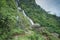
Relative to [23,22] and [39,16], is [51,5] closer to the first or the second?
[39,16]

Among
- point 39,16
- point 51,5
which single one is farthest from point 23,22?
point 51,5

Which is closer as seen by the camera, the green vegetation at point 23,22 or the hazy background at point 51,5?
the green vegetation at point 23,22

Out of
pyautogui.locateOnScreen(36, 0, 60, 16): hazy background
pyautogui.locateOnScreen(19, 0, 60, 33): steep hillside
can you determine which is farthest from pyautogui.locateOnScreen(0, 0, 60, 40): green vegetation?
pyautogui.locateOnScreen(36, 0, 60, 16): hazy background

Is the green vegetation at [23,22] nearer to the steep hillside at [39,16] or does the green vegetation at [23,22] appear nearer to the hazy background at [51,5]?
the steep hillside at [39,16]

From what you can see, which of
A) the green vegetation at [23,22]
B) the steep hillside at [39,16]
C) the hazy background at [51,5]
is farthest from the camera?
the hazy background at [51,5]

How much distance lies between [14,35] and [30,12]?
557 inches

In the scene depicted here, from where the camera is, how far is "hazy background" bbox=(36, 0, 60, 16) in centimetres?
3722

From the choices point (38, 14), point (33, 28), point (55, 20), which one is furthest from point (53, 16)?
point (33, 28)

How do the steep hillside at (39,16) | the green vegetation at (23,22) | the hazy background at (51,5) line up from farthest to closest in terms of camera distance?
the hazy background at (51,5) < the steep hillside at (39,16) < the green vegetation at (23,22)

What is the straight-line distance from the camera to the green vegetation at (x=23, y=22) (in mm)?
16406

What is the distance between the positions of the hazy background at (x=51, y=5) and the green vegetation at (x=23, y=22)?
2.79 meters

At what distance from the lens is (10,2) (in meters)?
22.1

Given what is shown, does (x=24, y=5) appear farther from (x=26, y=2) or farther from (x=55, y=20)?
(x=55, y=20)

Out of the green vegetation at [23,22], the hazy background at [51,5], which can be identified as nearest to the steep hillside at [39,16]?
the green vegetation at [23,22]
